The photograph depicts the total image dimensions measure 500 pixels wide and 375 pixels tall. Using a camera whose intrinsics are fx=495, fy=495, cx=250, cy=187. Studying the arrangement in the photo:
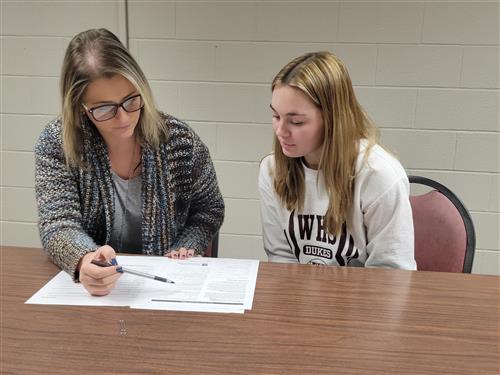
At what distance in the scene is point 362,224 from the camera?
147 centimetres

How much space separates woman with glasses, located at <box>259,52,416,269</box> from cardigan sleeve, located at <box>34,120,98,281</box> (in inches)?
24.3

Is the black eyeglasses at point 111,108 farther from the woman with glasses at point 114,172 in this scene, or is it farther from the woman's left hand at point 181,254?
the woman's left hand at point 181,254

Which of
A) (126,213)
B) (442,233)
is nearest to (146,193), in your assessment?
(126,213)

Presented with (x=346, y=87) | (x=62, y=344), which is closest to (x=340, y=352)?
(x=62, y=344)

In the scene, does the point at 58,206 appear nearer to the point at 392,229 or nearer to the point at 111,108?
the point at 111,108

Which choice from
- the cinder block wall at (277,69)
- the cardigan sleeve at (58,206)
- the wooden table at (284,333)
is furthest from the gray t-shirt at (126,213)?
the cinder block wall at (277,69)

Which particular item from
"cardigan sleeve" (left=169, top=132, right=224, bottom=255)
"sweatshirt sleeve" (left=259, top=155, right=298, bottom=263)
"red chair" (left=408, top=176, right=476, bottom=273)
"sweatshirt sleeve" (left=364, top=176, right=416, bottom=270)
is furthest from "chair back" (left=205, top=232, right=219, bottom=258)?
"red chair" (left=408, top=176, right=476, bottom=273)

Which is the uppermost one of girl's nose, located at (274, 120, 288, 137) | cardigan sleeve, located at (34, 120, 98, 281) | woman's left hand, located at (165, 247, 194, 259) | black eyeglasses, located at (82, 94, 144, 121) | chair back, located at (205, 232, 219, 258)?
black eyeglasses, located at (82, 94, 144, 121)

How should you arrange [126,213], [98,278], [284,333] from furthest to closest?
1. [126,213]
2. [98,278]
3. [284,333]

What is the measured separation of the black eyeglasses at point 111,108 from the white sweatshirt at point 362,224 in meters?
0.51

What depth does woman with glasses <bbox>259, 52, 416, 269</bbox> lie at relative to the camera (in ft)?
4.62

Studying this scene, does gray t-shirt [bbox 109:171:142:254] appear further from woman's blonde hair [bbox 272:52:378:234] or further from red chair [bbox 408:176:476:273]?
red chair [bbox 408:176:476:273]

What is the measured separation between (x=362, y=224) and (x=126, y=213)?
2.36 ft

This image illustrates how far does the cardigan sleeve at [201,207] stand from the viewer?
5.13ft
